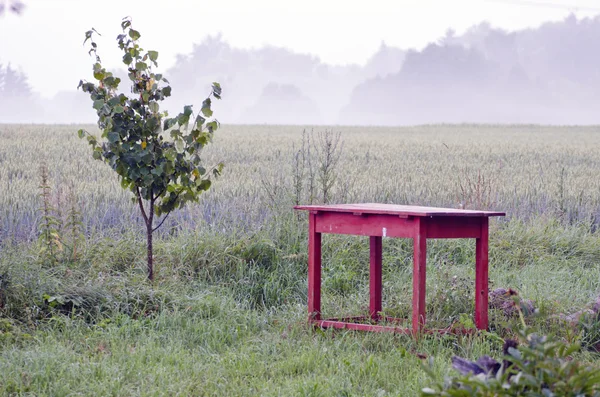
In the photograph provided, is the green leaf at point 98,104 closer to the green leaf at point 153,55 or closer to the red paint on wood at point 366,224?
the green leaf at point 153,55

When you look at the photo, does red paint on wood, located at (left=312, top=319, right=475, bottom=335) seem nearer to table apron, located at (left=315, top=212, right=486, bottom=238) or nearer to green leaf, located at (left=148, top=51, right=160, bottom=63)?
table apron, located at (left=315, top=212, right=486, bottom=238)

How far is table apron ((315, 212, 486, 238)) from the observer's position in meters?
4.73

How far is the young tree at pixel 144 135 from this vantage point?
5.80m

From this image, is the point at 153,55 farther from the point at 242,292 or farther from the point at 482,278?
the point at 482,278

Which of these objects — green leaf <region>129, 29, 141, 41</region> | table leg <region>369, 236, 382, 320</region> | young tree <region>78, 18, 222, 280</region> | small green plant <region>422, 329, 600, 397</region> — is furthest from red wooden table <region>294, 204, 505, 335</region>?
small green plant <region>422, 329, 600, 397</region>

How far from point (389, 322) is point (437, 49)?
133m

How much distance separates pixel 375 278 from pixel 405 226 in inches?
33.8

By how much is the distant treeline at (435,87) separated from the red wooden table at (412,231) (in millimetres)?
120869

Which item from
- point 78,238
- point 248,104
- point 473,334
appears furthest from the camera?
point 248,104

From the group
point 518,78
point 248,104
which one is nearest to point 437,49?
point 518,78

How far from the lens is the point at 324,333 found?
5039 millimetres

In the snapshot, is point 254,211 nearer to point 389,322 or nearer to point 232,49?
point 389,322

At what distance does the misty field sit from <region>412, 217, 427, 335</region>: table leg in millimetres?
130

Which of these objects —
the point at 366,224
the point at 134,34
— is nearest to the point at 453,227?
the point at 366,224
